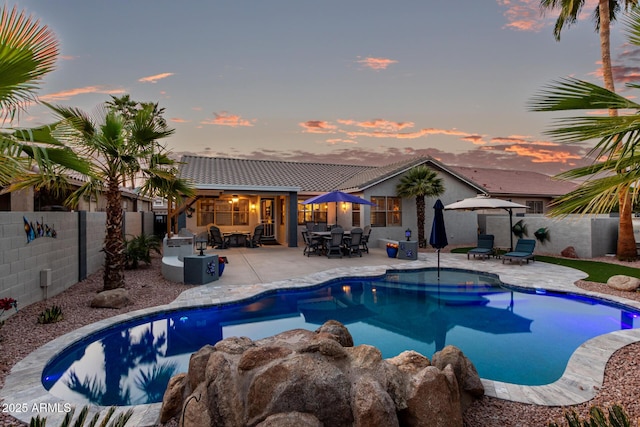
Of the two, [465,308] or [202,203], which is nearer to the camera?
[465,308]

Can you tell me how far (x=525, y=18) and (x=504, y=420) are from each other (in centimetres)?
1407

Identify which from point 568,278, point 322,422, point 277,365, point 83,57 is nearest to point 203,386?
point 277,365

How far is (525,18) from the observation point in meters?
12.4

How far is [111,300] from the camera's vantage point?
24.4 ft

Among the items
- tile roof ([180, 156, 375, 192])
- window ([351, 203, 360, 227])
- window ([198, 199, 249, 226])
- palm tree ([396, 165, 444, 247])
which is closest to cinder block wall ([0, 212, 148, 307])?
tile roof ([180, 156, 375, 192])

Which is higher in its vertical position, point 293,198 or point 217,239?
point 293,198

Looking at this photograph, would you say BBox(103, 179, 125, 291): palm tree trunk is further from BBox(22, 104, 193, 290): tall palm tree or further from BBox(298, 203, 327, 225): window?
BBox(298, 203, 327, 225): window

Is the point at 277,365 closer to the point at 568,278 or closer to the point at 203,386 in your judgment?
the point at 203,386

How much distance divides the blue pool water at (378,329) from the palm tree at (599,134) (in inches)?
139

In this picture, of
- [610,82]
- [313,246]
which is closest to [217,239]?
[313,246]

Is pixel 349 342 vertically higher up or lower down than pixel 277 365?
lower down

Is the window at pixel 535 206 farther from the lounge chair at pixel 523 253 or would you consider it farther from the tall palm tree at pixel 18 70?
the tall palm tree at pixel 18 70

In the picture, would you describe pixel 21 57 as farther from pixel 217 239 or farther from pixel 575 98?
pixel 217 239

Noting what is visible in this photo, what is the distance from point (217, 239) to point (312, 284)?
9.56m
